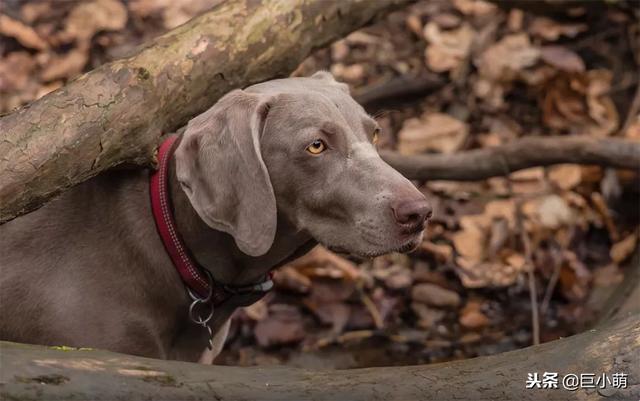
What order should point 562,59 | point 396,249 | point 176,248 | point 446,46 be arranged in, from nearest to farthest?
point 396,249 < point 176,248 < point 562,59 < point 446,46

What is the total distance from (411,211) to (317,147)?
0.43m

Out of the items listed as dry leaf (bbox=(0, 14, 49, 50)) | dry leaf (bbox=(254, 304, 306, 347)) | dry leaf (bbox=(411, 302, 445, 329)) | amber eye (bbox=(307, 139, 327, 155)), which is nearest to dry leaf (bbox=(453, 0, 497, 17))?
dry leaf (bbox=(411, 302, 445, 329))

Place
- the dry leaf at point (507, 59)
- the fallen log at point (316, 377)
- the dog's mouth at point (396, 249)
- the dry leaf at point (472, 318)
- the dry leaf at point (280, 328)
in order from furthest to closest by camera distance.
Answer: the dry leaf at point (507, 59)
the dry leaf at point (472, 318)
the dry leaf at point (280, 328)
the dog's mouth at point (396, 249)
the fallen log at point (316, 377)

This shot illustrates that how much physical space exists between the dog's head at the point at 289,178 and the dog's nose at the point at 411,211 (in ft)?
0.03

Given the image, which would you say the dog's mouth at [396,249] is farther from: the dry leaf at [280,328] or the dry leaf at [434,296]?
the dry leaf at [434,296]

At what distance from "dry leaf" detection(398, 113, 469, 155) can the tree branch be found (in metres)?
1.19

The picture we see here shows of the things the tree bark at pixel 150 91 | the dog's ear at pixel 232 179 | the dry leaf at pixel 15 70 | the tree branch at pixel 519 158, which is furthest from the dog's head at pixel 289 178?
the dry leaf at pixel 15 70

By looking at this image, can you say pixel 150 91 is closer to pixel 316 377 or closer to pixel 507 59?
pixel 316 377

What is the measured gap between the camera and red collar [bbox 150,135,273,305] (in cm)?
331

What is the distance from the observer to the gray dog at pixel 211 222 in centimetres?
309

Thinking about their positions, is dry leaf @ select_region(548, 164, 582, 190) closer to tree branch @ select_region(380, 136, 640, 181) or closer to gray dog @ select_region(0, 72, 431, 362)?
tree branch @ select_region(380, 136, 640, 181)

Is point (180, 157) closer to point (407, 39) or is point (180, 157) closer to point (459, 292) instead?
point (459, 292)

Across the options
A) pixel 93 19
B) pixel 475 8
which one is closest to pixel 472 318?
pixel 475 8

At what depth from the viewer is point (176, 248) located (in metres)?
3.30
